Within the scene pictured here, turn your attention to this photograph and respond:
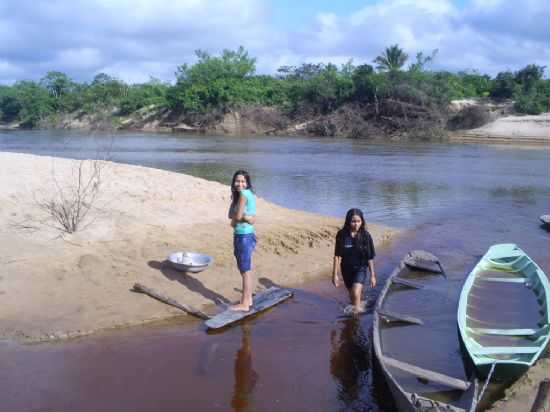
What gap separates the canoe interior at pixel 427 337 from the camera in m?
4.79

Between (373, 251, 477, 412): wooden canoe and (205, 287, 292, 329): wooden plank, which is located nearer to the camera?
(373, 251, 477, 412): wooden canoe

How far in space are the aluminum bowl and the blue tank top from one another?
121 cm

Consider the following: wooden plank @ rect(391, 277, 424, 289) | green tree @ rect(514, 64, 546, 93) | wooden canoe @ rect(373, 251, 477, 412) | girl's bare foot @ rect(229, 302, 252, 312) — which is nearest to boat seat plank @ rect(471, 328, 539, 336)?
wooden canoe @ rect(373, 251, 477, 412)

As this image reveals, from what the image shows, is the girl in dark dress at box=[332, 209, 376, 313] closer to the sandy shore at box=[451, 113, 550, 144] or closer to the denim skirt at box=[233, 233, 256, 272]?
the denim skirt at box=[233, 233, 256, 272]

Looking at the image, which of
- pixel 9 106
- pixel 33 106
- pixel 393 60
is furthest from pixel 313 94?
pixel 9 106

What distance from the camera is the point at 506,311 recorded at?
7.22 metres

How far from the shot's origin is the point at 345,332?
6324 mm

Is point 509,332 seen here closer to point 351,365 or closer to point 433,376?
point 433,376

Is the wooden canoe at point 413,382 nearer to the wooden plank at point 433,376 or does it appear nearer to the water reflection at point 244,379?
the wooden plank at point 433,376

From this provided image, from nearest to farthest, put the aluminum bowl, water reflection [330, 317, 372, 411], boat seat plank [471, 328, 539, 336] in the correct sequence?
water reflection [330, 317, 372, 411]
boat seat plank [471, 328, 539, 336]
the aluminum bowl

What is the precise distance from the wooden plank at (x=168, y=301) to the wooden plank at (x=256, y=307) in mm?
240

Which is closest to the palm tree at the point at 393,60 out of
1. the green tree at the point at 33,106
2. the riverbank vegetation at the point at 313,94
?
the riverbank vegetation at the point at 313,94

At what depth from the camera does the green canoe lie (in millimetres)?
5055

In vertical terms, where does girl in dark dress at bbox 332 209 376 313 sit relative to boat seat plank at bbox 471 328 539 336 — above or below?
above
